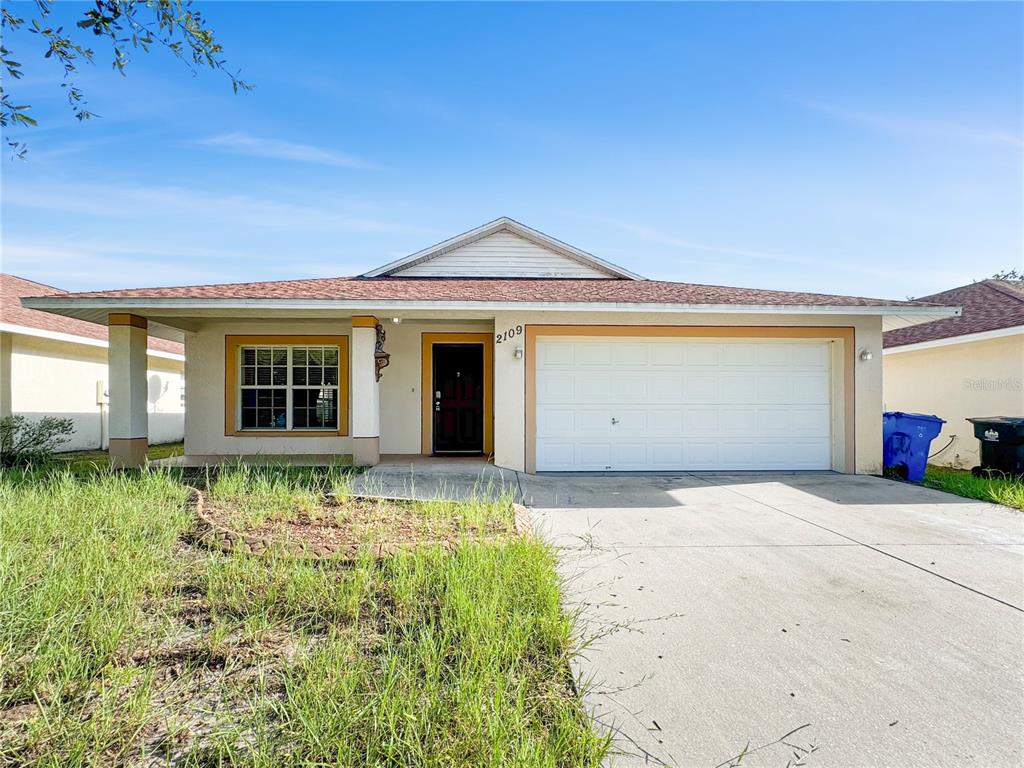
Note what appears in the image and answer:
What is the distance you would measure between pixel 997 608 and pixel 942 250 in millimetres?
14383

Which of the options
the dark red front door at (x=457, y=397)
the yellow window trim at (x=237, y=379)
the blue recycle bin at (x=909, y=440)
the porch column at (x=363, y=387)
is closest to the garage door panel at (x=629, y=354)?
the dark red front door at (x=457, y=397)

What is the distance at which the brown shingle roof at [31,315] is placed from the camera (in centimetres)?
1178

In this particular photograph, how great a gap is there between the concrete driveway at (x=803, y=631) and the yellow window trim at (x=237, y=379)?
650 centimetres

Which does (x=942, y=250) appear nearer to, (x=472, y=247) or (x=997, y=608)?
(x=472, y=247)

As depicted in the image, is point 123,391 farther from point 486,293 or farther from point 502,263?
point 502,263

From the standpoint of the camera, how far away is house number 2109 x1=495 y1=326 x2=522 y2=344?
9734 millimetres

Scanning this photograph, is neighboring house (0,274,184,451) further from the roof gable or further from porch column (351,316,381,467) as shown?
Result: the roof gable

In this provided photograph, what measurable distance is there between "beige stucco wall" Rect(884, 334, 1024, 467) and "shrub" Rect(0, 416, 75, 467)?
1886cm

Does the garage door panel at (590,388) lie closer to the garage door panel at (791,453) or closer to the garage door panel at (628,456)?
the garage door panel at (628,456)

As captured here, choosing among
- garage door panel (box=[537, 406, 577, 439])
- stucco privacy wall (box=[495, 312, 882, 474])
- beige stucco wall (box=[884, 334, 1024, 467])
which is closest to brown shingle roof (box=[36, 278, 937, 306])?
stucco privacy wall (box=[495, 312, 882, 474])

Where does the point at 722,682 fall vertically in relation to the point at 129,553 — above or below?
below

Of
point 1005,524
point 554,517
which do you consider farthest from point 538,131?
point 1005,524

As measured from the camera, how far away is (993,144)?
935 cm

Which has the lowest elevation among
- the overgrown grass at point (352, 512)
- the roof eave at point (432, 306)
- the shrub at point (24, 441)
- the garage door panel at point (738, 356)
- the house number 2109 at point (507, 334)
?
the overgrown grass at point (352, 512)
